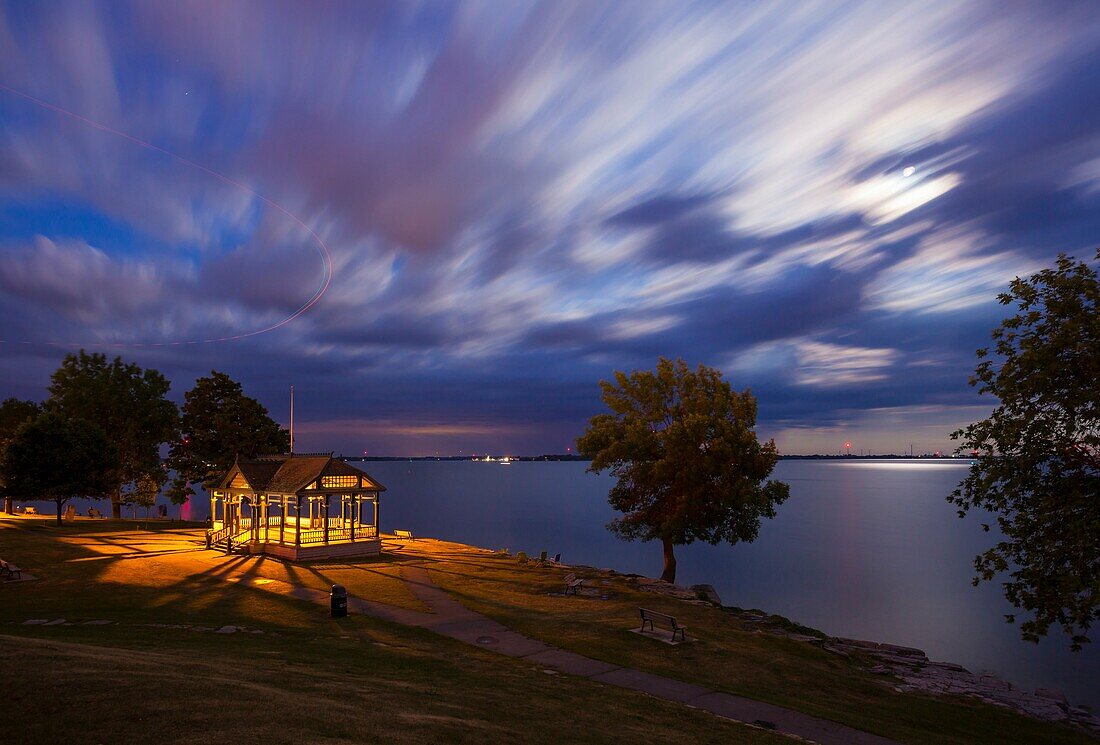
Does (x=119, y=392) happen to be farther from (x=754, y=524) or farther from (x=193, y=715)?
(x=193, y=715)

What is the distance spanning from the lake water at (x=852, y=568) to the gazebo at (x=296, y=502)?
35639mm

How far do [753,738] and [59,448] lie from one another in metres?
52.8

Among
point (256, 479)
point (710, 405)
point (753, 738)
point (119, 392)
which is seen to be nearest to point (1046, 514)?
point (753, 738)

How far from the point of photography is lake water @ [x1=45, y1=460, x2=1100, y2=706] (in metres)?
40.6

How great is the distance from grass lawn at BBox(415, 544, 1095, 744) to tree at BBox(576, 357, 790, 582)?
33.5 ft

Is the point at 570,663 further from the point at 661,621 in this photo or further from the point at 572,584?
the point at 572,584

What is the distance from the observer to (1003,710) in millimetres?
18719

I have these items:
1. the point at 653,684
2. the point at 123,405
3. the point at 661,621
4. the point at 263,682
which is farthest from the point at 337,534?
the point at 123,405

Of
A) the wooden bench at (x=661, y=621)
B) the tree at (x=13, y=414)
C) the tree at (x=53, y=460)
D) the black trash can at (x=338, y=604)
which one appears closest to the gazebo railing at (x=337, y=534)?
the black trash can at (x=338, y=604)

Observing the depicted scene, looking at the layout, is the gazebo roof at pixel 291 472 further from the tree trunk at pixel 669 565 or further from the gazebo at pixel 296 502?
the tree trunk at pixel 669 565

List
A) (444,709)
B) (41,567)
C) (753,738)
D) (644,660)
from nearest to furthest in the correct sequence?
(444,709), (753,738), (644,660), (41,567)

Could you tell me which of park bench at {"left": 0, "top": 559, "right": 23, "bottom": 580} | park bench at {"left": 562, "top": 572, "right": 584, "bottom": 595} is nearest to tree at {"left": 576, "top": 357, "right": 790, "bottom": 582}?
park bench at {"left": 562, "top": 572, "right": 584, "bottom": 595}

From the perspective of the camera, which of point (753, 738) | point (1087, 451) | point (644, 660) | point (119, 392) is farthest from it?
point (119, 392)

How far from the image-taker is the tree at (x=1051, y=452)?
14.2 metres
